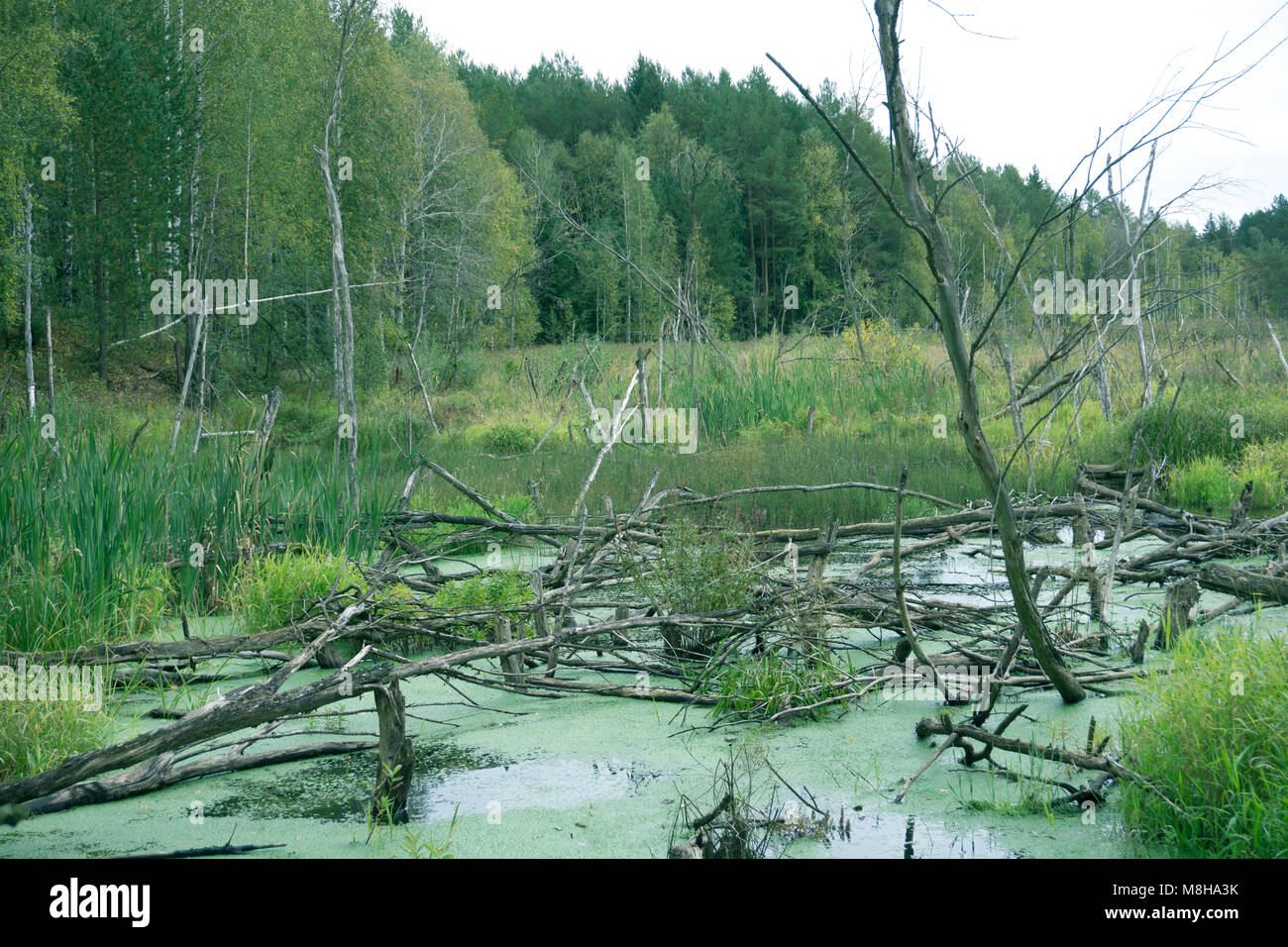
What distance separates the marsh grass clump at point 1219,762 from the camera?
2613mm

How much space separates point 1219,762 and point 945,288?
154cm

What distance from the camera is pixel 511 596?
5.52 m

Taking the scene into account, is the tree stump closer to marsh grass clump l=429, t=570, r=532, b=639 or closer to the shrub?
marsh grass clump l=429, t=570, r=532, b=639

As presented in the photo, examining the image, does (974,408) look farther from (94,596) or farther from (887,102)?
(94,596)

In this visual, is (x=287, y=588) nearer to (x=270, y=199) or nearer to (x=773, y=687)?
(x=773, y=687)

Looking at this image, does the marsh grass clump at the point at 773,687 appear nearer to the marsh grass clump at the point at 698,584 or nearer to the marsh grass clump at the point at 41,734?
the marsh grass clump at the point at 698,584

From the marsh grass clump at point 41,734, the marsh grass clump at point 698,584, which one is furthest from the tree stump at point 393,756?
the marsh grass clump at point 698,584

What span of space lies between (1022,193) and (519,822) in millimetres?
65876

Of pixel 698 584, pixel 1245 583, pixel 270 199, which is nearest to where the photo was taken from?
pixel 1245 583

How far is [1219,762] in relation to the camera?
8.86ft

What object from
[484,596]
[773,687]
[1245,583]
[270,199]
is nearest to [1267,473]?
[1245,583]

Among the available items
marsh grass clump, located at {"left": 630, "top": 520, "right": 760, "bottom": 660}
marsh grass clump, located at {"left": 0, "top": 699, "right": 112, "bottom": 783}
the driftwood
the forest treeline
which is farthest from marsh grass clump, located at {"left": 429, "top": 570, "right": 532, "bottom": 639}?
the forest treeline

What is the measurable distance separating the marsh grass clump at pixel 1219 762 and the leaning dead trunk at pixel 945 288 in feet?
1.97

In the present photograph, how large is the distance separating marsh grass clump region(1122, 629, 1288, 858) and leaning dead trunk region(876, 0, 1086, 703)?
0.60 metres
